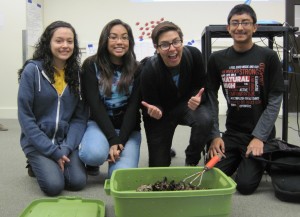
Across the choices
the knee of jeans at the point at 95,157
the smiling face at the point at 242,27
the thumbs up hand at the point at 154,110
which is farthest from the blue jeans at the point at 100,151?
the smiling face at the point at 242,27

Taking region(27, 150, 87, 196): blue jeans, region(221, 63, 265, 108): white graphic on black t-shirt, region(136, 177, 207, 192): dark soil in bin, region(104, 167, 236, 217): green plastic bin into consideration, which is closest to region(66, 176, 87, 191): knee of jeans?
region(27, 150, 87, 196): blue jeans

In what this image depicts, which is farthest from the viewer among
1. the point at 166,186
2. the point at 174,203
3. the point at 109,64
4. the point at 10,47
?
the point at 10,47

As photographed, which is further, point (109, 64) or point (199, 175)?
point (109, 64)

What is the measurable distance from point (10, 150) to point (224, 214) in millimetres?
1684

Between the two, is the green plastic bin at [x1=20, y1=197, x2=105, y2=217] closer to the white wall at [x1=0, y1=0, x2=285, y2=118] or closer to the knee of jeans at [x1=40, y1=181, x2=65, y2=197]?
the knee of jeans at [x1=40, y1=181, x2=65, y2=197]

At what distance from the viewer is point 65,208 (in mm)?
1137

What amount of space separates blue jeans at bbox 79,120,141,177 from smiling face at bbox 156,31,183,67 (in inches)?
17.2

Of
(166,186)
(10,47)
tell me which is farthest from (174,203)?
(10,47)

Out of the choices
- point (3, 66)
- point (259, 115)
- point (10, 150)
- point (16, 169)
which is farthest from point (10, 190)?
point (3, 66)

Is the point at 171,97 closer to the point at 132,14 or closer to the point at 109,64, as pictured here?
the point at 109,64

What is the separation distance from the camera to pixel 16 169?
5.81ft

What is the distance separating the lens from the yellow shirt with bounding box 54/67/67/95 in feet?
5.02

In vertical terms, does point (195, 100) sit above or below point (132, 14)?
below

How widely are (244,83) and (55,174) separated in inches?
36.6
